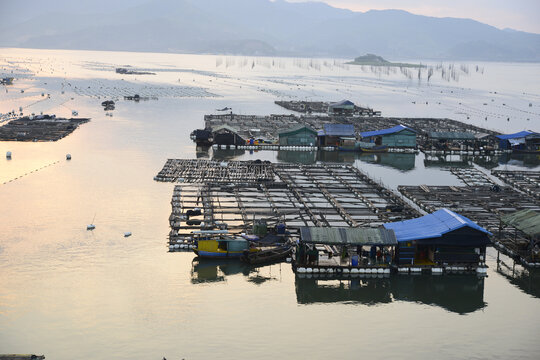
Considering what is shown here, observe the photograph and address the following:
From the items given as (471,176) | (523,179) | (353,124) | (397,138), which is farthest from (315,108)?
(523,179)

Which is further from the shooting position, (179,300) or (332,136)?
(332,136)

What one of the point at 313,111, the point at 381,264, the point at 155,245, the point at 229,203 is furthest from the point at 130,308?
the point at 313,111

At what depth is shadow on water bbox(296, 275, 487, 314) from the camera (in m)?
23.7

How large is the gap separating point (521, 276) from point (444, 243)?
155 inches

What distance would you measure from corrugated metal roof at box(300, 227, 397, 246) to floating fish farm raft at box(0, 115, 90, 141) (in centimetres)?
3772

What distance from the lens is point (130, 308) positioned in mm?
22000

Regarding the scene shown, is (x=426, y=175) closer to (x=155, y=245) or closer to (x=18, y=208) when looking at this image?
(x=155, y=245)

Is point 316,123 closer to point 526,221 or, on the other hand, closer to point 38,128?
point 38,128

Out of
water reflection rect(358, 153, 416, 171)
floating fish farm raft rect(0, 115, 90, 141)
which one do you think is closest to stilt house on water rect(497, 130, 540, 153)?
water reflection rect(358, 153, 416, 171)

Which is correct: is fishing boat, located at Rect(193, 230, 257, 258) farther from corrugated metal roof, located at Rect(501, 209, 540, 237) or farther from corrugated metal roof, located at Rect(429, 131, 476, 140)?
corrugated metal roof, located at Rect(429, 131, 476, 140)

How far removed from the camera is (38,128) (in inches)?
2388

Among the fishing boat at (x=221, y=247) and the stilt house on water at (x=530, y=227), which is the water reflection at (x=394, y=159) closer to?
the stilt house on water at (x=530, y=227)

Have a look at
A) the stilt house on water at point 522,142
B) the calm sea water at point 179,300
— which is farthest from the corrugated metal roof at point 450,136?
the calm sea water at point 179,300

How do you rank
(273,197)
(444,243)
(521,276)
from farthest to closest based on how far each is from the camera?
(273,197)
(521,276)
(444,243)
